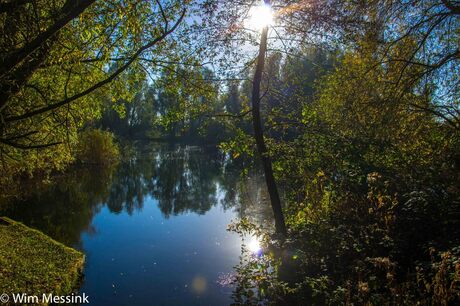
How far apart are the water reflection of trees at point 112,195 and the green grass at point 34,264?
3.54m

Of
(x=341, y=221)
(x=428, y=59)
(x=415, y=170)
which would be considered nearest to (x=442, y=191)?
(x=415, y=170)

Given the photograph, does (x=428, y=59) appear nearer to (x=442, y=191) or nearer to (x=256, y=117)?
(x=442, y=191)

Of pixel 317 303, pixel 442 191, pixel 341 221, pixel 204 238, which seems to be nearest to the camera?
pixel 317 303

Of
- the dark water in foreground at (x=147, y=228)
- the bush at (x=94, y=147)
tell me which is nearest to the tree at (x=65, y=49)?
the dark water in foreground at (x=147, y=228)

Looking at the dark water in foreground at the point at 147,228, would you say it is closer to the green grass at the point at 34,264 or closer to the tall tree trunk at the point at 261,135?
the green grass at the point at 34,264

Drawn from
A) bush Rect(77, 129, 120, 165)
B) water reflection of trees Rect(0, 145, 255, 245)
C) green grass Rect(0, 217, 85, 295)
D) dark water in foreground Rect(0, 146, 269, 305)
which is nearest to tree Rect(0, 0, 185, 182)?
green grass Rect(0, 217, 85, 295)

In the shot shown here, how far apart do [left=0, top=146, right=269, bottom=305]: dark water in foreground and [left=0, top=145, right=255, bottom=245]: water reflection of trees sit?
49 millimetres

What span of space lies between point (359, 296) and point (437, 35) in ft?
→ 24.5

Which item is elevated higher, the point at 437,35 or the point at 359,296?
the point at 437,35

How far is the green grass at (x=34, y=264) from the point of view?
7.56 m

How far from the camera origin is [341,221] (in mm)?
8375

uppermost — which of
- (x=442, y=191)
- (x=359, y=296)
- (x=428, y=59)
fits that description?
(x=428, y=59)

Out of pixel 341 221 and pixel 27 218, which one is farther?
pixel 27 218

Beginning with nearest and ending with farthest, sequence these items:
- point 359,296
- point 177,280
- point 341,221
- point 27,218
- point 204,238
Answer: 1. point 359,296
2. point 341,221
3. point 177,280
4. point 204,238
5. point 27,218
